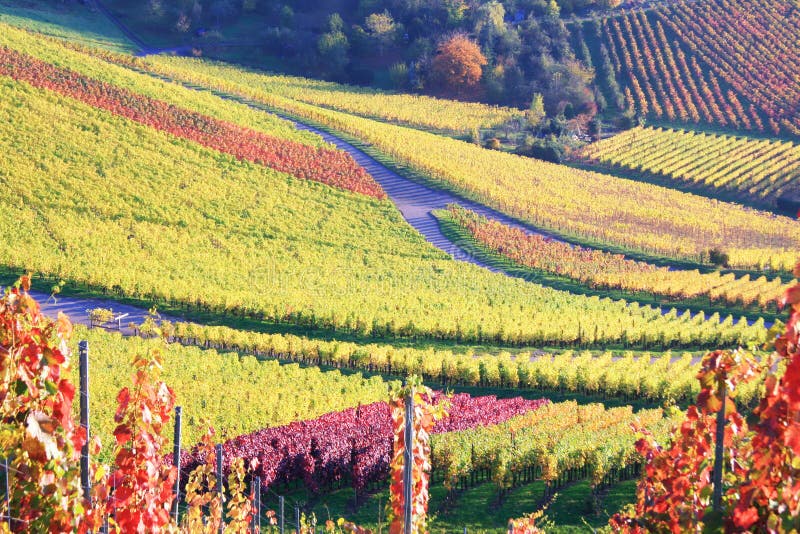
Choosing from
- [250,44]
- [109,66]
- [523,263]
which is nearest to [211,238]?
[523,263]

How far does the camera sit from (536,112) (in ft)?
249

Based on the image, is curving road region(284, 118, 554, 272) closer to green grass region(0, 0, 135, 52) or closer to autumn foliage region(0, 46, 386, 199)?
autumn foliage region(0, 46, 386, 199)

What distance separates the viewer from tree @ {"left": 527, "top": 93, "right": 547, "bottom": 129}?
7406 cm

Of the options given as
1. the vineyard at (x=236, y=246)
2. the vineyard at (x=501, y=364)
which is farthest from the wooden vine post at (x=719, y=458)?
the vineyard at (x=236, y=246)

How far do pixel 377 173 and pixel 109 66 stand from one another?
771 inches

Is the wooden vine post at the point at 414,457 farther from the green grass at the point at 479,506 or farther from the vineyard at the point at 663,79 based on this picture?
the vineyard at the point at 663,79

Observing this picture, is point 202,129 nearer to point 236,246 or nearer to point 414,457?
point 236,246

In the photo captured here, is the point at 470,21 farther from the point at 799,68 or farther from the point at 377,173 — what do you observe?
the point at 377,173

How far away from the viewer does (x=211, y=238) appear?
150 ft

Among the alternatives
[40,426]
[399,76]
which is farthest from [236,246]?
[399,76]

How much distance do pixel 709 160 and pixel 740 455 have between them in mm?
61686

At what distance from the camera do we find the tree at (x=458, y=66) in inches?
3258

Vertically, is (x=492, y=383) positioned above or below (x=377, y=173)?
below

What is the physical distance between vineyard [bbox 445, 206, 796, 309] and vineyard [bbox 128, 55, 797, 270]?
2603mm
